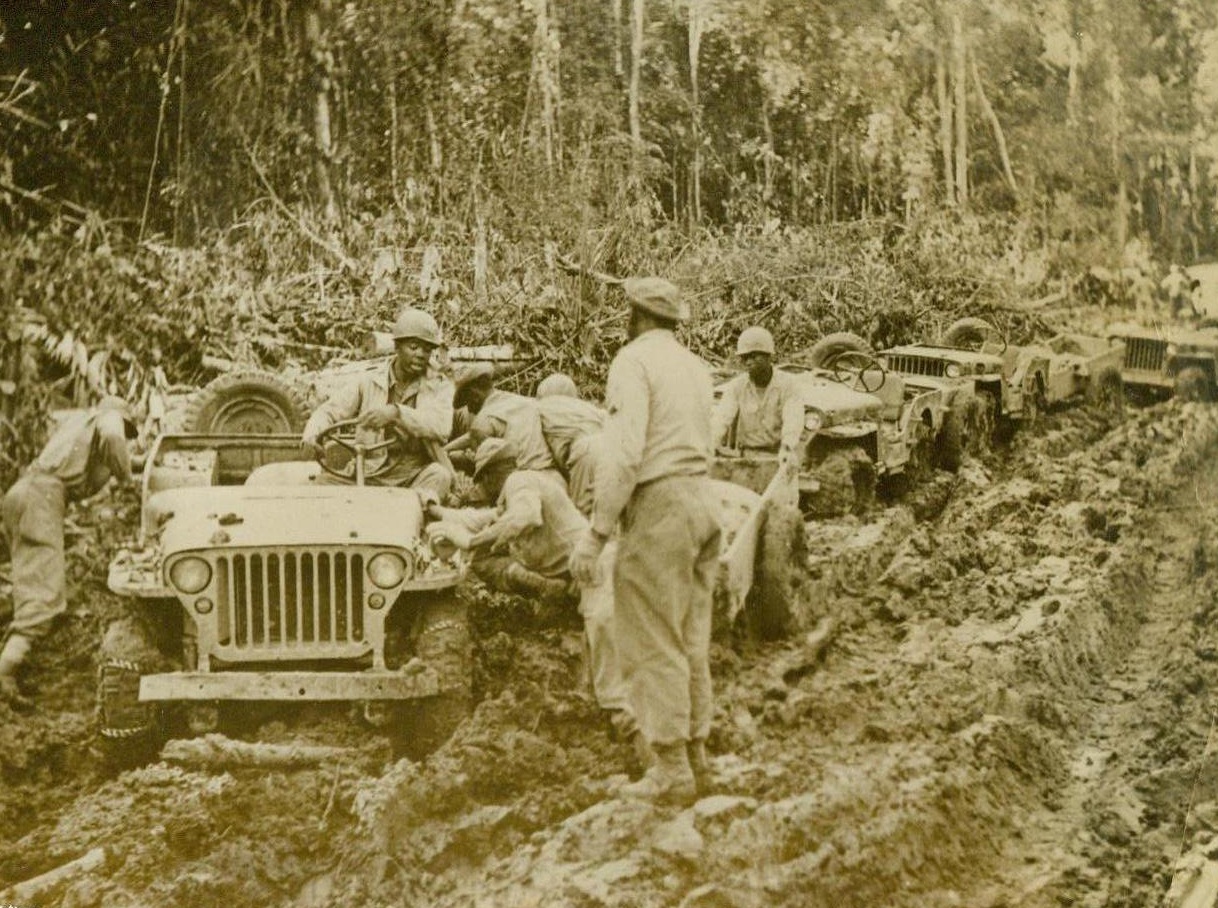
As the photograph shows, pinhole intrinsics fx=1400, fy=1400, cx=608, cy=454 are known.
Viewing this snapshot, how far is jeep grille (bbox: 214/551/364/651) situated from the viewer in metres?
2.97

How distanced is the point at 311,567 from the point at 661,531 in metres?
0.76

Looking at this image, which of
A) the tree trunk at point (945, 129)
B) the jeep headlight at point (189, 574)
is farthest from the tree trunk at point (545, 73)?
the jeep headlight at point (189, 574)

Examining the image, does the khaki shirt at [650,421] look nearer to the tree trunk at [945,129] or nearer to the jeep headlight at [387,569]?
the jeep headlight at [387,569]

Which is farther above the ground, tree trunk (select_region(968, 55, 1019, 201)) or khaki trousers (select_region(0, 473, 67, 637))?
tree trunk (select_region(968, 55, 1019, 201))

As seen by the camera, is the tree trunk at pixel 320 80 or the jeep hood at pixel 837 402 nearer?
the tree trunk at pixel 320 80

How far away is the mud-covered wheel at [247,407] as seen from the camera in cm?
302

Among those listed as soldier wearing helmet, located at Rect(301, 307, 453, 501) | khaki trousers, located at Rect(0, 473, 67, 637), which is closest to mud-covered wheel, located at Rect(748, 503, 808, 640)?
soldier wearing helmet, located at Rect(301, 307, 453, 501)

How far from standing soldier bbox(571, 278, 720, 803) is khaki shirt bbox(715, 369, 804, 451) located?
64 mm

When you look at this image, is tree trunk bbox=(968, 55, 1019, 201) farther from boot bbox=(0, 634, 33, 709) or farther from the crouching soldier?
boot bbox=(0, 634, 33, 709)

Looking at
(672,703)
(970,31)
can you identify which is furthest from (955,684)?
(970,31)

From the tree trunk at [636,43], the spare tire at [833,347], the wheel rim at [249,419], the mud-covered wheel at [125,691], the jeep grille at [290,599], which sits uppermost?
the tree trunk at [636,43]

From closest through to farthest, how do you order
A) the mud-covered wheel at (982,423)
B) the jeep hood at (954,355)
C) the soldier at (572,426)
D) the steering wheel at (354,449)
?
the soldier at (572,426)
the steering wheel at (354,449)
the jeep hood at (954,355)
the mud-covered wheel at (982,423)

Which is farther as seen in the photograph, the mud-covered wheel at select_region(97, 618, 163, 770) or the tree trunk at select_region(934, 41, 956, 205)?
the tree trunk at select_region(934, 41, 956, 205)

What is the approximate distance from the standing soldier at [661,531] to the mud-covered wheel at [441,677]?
0.97ft
